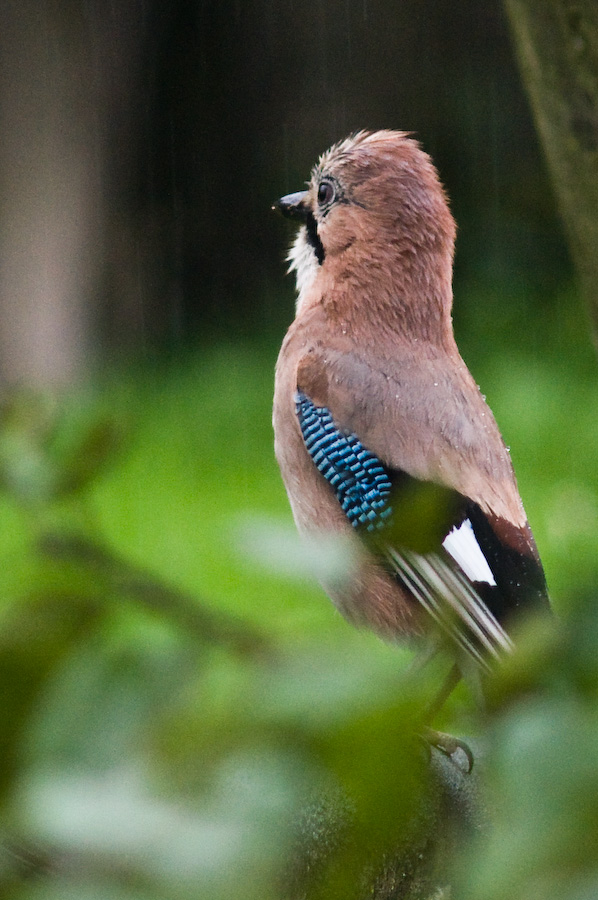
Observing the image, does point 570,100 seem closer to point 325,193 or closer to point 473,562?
point 473,562

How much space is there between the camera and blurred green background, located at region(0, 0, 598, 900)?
40 centimetres

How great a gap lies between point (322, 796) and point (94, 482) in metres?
0.26

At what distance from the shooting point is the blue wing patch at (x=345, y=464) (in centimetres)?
172

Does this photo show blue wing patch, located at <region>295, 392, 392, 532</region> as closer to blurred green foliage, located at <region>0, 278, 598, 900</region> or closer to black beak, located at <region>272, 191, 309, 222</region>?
black beak, located at <region>272, 191, 309, 222</region>

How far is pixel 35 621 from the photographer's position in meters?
0.45

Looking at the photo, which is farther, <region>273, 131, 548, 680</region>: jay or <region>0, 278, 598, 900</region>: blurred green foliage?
<region>273, 131, 548, 680</region>: jay

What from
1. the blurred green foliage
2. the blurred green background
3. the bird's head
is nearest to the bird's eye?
the bird's head

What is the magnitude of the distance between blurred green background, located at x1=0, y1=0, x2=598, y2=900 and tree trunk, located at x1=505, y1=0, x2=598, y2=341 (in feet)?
0.63

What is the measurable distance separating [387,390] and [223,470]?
2828 millimetres

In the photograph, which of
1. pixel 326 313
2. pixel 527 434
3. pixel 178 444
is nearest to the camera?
pixel 326 313

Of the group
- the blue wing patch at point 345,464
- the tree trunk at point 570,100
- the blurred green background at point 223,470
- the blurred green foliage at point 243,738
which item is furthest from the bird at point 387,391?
the blurred green foliage at point 243,738

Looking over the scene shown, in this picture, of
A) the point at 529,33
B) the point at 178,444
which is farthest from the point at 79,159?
the point at 529,33

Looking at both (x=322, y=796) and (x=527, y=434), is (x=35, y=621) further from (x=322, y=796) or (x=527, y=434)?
(x=527, y=434)

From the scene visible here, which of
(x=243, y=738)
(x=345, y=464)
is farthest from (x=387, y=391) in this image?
(x=243, y=738)
